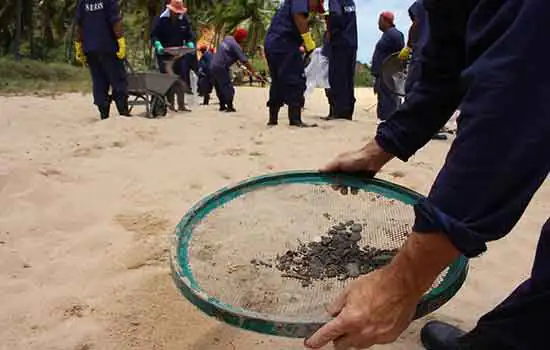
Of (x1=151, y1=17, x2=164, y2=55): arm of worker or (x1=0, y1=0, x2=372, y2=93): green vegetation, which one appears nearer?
(x1=151, y1=17, x2=164, y2=55): arm of worker

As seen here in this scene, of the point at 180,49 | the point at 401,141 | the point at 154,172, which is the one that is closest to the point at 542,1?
the point at 401,141

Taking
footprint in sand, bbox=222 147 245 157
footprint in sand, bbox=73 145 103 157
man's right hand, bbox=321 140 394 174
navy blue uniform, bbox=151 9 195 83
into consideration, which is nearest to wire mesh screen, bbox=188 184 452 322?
man's right hand, bbox=321 140 394 174

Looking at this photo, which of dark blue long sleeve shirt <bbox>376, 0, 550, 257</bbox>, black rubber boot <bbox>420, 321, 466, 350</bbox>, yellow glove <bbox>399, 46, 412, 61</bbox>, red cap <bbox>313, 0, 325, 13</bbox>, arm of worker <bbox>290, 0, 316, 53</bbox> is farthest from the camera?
red cap <bbox>313, 0, 325, 13</bbox>

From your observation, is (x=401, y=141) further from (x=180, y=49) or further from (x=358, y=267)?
(x=180, y=49)

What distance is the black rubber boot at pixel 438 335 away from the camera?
5.81 feet

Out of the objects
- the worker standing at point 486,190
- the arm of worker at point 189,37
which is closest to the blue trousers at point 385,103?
the arm of worker at point 189,37

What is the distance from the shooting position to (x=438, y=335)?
180cm

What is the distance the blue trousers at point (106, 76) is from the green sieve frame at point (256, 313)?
4977 millimetres

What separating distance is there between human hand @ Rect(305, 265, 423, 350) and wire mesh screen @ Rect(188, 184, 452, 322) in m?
0.39

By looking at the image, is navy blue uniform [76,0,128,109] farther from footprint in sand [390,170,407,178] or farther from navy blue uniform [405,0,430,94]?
footprint in sand [390,170,407,178]

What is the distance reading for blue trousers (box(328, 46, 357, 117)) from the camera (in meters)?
6.39

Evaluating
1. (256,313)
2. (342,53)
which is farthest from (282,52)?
(256,313)

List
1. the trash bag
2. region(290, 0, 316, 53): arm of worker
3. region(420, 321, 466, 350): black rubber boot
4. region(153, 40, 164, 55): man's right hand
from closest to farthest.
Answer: region(420, 321, 466, 350): black rubber boot < region(290, 0, 316, 53): arm of worker < region(153, 40, 164, 55): man's right hand < the trash bag

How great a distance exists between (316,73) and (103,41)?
387cm
